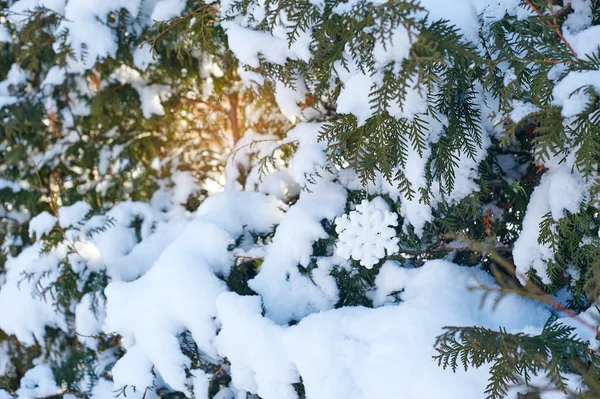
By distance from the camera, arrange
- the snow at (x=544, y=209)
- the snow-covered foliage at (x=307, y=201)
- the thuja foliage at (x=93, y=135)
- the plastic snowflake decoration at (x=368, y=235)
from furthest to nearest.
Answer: the thuja foliage at (x=93, y=135), the plastic snowflake decoration at (x=368, y=235), the snow at (x=544, y=209), the snow-covered foliage at (x=307, y=201)

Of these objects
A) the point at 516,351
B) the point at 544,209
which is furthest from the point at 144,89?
the point at 516,351

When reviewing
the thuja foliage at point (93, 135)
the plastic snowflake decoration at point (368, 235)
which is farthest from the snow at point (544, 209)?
the thuja foliage at point (93, 135)

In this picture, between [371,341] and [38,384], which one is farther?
[38,384]

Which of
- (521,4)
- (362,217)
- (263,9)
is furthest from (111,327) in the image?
(521,4)

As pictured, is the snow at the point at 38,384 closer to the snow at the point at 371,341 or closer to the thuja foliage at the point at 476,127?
the snow at the point at 371,341

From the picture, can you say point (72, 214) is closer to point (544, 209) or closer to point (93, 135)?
point (93, 135)

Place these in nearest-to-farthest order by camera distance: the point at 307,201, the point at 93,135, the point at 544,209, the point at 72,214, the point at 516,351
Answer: the point at 516,351, the point at 544,209, the point at 307,201, the point at 72,214, the point at 93,135

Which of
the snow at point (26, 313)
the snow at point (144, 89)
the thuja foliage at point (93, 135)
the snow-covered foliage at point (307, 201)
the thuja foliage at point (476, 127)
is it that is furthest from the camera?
the snow at point (144, 89)

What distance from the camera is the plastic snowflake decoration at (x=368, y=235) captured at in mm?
1668

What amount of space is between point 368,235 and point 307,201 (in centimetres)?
44

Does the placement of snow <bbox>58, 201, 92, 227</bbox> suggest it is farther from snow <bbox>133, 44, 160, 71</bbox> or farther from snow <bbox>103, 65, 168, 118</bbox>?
snow <bbox>133, 44, 160, 71</bbox>

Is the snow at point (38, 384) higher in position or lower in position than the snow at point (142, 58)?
lower

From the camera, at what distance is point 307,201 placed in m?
2.05

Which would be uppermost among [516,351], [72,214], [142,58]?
[142,58]
